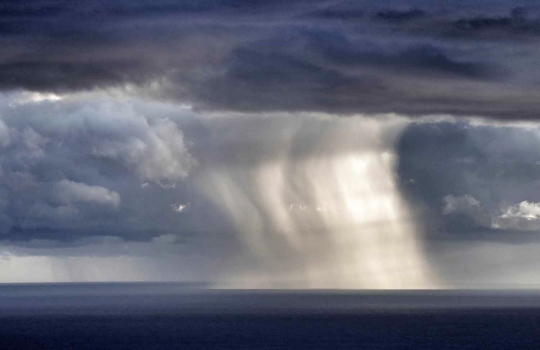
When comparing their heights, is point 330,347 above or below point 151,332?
below

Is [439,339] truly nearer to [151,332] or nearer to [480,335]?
[480,335]

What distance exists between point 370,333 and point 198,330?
4123 centimetres

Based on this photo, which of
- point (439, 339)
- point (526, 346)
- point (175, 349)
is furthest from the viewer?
point (439, 339)

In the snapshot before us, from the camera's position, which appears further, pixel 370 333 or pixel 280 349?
pixel 370 333

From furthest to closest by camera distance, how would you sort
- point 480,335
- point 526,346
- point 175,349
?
point 480,335 < point 526,346 < point 175,349

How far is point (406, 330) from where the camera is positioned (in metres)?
200

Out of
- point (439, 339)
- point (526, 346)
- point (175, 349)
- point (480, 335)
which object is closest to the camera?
point (175, 349)

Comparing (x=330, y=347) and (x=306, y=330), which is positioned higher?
(x=306, y=330)

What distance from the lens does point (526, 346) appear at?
160375mm

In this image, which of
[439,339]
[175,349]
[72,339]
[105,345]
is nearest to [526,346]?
[439,339]

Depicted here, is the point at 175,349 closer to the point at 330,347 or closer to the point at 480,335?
the point at 330,347

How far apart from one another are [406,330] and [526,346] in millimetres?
42968

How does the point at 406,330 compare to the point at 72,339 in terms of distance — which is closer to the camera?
the point at 72,339

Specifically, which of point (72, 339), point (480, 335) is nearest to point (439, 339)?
point (480, 335)
